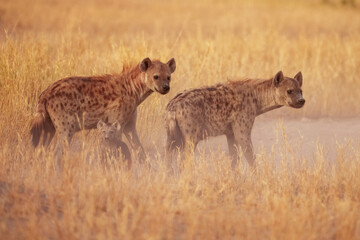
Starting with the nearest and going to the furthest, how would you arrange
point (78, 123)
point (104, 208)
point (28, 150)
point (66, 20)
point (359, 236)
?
1. point (359, 236)
2. point (104, 208)
3. point (28, 150)
4. point (78, 123)
5. point (66, 20)

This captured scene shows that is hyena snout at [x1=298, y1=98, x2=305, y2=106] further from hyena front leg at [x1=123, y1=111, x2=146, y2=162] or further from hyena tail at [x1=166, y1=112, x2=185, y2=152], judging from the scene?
hyena front leg at [x1=123, y1=111, x2=146, y2=162]

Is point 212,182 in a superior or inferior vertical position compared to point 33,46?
inferior

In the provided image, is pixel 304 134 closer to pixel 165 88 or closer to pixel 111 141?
pixel 165 88

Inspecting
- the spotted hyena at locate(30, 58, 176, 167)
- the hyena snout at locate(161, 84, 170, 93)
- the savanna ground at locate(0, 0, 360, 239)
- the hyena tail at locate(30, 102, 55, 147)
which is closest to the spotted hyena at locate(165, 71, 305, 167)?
the hyena snout at locate(161, 84, 170, 93)

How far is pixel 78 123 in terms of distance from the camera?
7621 mm

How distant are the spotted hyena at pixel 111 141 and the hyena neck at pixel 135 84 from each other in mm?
501

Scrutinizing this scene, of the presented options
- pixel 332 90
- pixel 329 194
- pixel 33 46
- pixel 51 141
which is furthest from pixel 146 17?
pixel 329 194

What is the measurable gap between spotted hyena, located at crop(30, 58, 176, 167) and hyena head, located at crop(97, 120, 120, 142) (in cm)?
8

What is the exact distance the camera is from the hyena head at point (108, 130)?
Answer: 7641 millimetres

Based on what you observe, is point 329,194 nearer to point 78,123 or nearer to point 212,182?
point 212,182

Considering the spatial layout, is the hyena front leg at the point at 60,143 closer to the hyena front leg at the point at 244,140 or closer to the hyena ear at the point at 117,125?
the hyena ear at the point at 117,125

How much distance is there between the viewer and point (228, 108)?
317 inches

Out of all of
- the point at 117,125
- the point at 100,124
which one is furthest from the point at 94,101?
the point at 117,125

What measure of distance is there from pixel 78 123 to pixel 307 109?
5.27 meters
